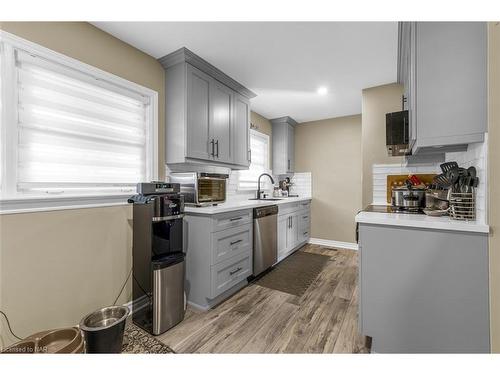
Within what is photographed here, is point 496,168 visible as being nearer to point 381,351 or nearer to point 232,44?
point 381,351

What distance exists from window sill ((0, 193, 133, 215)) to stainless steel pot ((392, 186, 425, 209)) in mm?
2542

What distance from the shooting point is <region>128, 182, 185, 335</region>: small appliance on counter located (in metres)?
1.71

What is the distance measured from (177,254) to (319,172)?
3.43m

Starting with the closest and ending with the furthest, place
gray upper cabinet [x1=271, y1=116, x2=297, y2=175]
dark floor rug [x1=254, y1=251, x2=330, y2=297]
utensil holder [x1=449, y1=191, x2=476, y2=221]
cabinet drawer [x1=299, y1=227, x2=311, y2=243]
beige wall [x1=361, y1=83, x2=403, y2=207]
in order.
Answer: utensil holder [x1=449, y1=191, x2=476, y2=221] < dark floor rug [x1=254, y1=251, x2=330, y2=297] < beige wall [x1=361, y1=83, x2=403, y2=207] < cabinet drawer [x1=299, y1=227, x2=311, y2=243] < gray upper cabinet [x1=271, y1=116, x2=297, y2=175]

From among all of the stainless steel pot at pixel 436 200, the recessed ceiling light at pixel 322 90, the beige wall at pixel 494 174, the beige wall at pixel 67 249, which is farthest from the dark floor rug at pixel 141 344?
the recessed ceiling light at pixel 322 90

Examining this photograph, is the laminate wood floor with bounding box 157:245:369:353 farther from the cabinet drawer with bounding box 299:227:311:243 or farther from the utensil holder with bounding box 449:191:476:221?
the cabinet drawer with bounding box 299:227:311:243

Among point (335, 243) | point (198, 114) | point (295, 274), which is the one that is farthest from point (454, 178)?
point (335, 243)

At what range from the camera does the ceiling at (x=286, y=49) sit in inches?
72.1

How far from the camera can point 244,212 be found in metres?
2.50

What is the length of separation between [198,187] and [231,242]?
0.69m

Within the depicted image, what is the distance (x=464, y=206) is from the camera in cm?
130

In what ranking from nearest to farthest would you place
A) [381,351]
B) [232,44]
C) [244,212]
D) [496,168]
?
[496,168] < [381,351] < [232,44] < [244,212]

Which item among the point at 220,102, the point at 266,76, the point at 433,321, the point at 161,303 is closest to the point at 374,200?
the point at 433,321

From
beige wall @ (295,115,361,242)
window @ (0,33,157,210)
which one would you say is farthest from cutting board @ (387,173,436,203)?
window @ (0,33,157,210)
